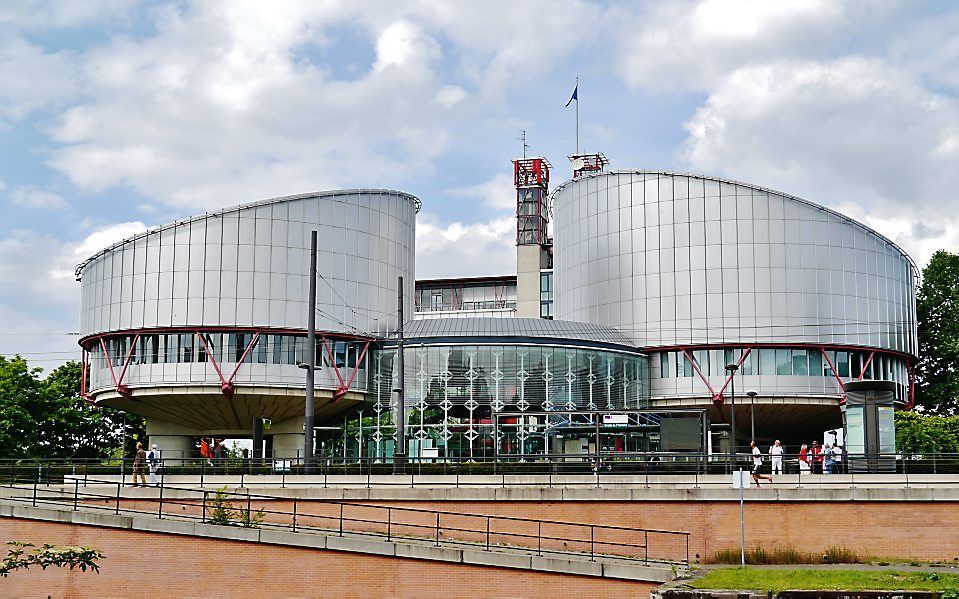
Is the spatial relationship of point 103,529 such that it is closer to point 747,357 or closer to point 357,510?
point 357,510

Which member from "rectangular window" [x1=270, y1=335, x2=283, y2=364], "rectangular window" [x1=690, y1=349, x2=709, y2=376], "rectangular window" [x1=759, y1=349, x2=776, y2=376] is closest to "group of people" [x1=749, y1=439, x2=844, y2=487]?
"rectangular window" [x1=759, y1=349, x2=776, y2=376]

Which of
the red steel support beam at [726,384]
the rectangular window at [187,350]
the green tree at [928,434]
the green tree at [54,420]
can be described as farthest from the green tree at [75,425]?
the green tree at [928,434]

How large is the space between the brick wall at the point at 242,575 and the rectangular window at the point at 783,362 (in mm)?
44084

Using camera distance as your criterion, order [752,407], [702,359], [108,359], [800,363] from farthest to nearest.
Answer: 1. [702,359]
2. [800,363]
3. [108,359]
4. [752,407]

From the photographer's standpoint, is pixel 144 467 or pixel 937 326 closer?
pixel 144 467

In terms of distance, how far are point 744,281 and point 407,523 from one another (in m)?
42.2

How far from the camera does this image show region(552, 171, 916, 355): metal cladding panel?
229 ft

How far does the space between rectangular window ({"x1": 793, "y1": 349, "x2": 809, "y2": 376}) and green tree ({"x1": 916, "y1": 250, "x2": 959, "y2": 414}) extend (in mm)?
15864

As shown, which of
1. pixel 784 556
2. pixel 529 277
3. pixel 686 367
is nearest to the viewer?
pixel 784 556

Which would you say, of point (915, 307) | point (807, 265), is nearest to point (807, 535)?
point (807, 265)

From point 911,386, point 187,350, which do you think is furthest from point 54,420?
point 911,386

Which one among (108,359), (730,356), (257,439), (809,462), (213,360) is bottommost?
(809,462)

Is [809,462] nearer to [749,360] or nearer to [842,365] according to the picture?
[749,360]

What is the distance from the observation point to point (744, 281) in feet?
230
